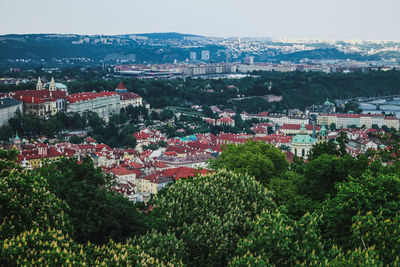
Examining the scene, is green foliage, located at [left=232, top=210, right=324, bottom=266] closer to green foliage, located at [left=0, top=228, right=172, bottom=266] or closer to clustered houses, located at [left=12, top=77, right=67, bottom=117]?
green foliage, located at [left=0, top=228, right=172, bottom=266]

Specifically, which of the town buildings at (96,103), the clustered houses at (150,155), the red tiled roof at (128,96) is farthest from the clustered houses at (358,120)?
the town buildings at (96,103)

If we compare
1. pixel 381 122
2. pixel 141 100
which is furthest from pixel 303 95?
pixel 141 100

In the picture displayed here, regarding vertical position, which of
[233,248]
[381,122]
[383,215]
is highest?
[383,215]

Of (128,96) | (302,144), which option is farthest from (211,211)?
(128,96)

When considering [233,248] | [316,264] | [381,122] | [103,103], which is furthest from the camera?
[381,122]

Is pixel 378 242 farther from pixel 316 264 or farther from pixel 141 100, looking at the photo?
pixel 141 100

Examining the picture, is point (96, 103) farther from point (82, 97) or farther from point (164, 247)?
point (164, 247)
